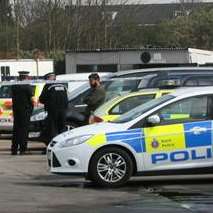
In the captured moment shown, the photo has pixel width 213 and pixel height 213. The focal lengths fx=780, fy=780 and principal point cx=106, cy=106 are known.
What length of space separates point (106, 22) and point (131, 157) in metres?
46.2

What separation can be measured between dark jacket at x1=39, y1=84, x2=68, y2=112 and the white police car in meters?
5.38

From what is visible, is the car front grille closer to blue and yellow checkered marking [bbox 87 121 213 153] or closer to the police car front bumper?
the police car front bumper

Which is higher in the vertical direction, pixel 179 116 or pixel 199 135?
pixel 179 116

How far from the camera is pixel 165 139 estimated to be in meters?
11.9

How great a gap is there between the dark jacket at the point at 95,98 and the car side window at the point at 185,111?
468 centimetres

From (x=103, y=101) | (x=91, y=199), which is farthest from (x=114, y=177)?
(x=103, y=101)

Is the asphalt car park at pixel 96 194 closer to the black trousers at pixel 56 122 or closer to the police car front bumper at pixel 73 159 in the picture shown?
the police car front bumper at pixel 73 159

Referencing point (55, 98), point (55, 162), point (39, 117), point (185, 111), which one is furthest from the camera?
point (39, 117)

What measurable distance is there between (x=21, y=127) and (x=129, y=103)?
119 inches

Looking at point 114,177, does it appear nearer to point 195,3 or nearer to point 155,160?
point 155,160

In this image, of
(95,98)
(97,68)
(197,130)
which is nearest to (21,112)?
(95,98)

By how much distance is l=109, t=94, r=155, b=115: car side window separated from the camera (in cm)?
1562

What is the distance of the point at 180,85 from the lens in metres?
16.9

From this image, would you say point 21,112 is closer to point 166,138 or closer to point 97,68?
point 166,138
